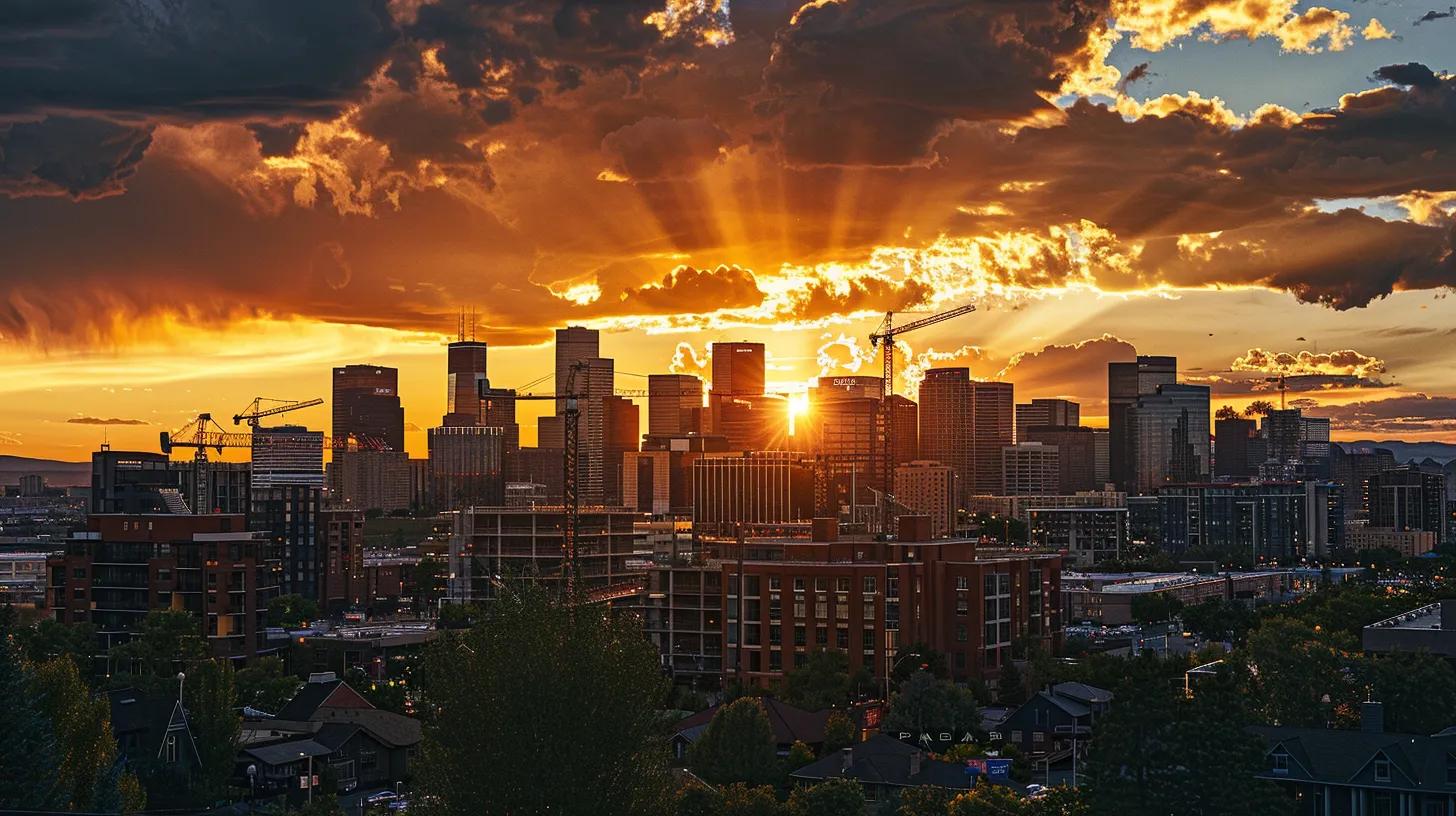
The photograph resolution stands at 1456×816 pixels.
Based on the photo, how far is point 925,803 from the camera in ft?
193

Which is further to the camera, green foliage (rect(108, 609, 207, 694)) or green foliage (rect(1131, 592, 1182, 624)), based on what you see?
green foliage (rect(1131, 592, 1182, 624))

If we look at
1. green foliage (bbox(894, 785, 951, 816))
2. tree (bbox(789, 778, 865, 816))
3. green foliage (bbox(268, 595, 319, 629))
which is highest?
green foliage (bbox(894, 785, 951, 816))

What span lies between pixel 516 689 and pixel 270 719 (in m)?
50.3

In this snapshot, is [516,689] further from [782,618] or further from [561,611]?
[782,618]

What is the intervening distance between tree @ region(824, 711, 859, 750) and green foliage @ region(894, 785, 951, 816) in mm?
21281

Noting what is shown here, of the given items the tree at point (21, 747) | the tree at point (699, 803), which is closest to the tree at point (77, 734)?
the tree at point (21, 747)

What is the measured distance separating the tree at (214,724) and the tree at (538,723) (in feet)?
104

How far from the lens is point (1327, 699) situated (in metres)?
83.7

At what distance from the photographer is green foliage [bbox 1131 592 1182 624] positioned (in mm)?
183625

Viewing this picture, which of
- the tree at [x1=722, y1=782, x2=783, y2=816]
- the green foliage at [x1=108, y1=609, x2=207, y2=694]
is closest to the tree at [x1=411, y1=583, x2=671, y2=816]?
the tree at [x1=722, y1=782, x2=783, y2=816]

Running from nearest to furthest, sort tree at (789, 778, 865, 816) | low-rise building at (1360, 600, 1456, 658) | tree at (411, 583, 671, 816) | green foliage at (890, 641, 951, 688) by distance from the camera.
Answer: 1. tree at (411, 583, 671, 816)
2. tree at (789, 778, 865, 816)
3. low-rise building at (1360, 600, 1456, 658)
4. green foliage at (890, 641, 951, 688)

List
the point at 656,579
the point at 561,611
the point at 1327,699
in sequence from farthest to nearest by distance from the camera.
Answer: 1. the point at 656,579
2. the point at 1327,699
3. the point at 561,611

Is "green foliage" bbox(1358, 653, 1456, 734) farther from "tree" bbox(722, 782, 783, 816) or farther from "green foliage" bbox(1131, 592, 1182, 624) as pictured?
"green foliage" bbox(1131, 592, 1182, 624)

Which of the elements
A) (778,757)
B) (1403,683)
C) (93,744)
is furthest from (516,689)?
(1403,683)
